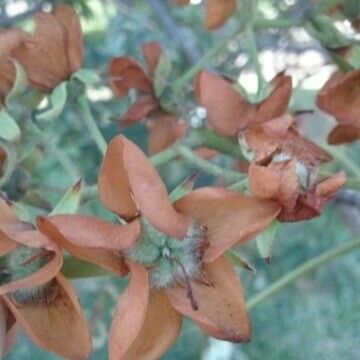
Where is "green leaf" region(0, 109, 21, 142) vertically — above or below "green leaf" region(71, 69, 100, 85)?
above

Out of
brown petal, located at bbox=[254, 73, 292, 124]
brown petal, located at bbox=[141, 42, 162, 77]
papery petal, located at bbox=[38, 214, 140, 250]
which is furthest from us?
brown petal, located at bbox=[141, 42, 162, 77]

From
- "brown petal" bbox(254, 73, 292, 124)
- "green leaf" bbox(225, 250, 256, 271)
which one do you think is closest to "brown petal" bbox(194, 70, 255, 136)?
"brown petal" bbox(254, 73, 292, 124)

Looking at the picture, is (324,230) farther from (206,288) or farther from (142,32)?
(206,288)

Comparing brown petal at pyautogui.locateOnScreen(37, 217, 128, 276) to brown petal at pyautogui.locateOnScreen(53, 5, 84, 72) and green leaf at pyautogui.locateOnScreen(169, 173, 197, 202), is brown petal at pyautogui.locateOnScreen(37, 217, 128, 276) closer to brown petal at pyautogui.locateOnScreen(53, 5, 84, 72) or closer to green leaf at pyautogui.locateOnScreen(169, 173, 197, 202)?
green leaf at pyautogui.locateOnScreen(169, 173, 197, 202)

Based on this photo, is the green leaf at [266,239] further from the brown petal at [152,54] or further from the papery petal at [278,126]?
the brown petal at [152,54]

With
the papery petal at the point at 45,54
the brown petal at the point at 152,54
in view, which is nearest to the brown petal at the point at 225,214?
the papery petal at the point at 45,54

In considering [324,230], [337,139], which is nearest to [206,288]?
[337,139]
